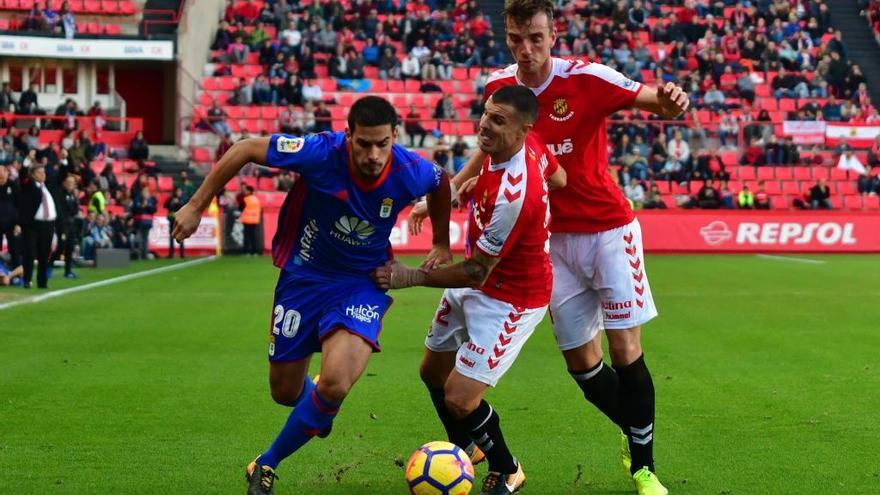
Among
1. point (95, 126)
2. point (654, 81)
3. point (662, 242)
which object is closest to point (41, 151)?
point (95, 126)

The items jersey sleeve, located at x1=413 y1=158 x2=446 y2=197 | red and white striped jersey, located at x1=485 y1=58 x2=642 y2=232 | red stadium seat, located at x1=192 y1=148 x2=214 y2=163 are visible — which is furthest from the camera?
red stadium seat, located at x1=192 y1=148 x2=214 y2=163

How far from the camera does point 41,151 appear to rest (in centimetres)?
3083

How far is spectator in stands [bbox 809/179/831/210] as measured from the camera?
3431 centimetres

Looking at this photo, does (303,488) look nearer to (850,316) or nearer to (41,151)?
(850,316)

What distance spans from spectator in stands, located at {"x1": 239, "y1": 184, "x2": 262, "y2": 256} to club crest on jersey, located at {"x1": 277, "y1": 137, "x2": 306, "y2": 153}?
905 inches

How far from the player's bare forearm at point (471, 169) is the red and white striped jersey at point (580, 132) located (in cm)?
37

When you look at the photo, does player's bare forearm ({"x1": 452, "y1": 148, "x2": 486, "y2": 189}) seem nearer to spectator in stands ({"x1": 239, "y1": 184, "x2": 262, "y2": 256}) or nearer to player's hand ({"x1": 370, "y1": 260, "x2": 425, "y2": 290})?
player's hand ({"x1": 370, "y1": 260, "x2": 425, "y2": 290})

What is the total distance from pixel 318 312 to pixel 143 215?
23214mm

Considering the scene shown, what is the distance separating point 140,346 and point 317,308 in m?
6.57

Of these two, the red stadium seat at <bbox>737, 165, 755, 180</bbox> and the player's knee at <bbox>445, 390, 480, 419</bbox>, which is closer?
the player's knee at <bbox>445, 390, 480, 419</bbox>

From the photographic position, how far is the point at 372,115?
6.45 metres

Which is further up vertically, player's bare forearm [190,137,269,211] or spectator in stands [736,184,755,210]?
player's bare forearm [190,137,269,211]

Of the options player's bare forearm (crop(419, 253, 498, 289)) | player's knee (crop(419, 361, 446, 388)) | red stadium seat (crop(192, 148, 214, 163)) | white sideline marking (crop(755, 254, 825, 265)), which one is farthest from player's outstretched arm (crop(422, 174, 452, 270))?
red stadium seat (crop(192, 148, 214, 163))

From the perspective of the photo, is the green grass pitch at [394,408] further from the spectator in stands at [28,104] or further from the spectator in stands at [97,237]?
the spectator in stands at [28,104]
